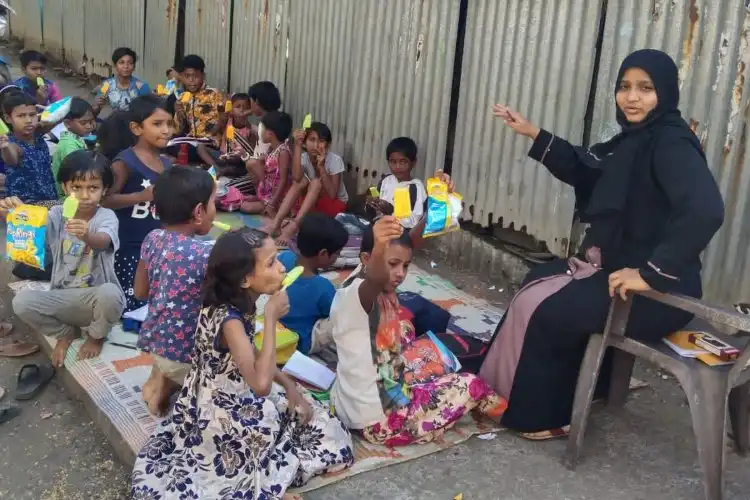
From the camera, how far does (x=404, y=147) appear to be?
209 inches

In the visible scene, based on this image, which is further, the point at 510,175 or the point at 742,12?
the point at 510,175

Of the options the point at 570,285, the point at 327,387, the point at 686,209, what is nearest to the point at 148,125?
the point at 327,387

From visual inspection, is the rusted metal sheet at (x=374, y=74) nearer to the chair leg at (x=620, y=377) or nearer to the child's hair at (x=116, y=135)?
the child's hair at (x=116, y=135)

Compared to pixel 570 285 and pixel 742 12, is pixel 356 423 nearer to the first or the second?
pixel 570 285

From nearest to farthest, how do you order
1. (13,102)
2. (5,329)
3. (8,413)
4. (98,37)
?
(8,413) < (5,329) < (13,102) < (98,37)

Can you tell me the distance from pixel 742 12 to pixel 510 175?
1.68m

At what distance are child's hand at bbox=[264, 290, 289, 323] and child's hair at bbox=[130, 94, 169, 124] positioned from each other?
189cm

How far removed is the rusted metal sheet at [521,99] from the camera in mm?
4387

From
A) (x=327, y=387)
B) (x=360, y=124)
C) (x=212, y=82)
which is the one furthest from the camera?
(x=212, y=82)

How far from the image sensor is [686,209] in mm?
2689

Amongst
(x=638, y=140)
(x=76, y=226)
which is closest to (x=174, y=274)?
(x=76, y=226)

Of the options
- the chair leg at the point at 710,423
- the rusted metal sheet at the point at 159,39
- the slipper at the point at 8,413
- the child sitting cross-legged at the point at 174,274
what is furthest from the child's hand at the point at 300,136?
the rusted metal sheet at the point at 159,39

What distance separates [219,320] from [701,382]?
172 cm

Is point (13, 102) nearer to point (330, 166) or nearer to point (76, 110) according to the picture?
point (76, 110)
